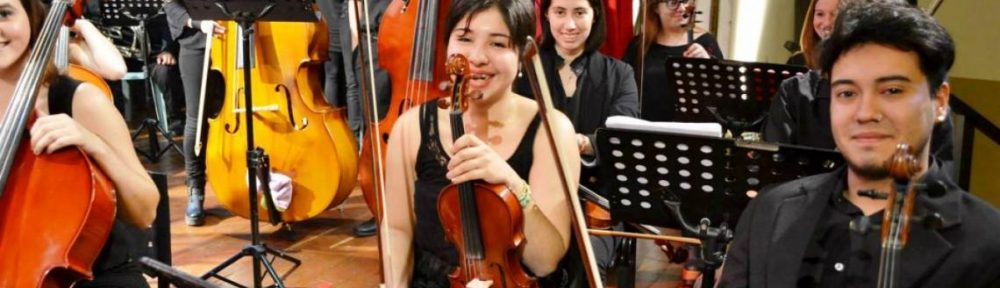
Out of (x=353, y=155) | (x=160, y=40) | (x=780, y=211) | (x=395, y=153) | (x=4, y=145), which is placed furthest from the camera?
(x=160, y=40)

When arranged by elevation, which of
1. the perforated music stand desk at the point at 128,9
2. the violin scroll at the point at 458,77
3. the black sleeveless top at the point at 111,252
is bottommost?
the black sleeveless top at the point at 111,252

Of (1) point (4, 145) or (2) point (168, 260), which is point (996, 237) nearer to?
(1) point (4, 145)

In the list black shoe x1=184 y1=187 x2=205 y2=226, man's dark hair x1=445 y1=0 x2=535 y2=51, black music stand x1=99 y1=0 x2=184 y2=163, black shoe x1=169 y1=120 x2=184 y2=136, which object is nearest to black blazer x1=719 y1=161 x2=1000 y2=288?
man's dark hair x1=445 y1=0 x2=535 y2=51

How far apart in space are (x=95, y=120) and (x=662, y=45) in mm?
2373

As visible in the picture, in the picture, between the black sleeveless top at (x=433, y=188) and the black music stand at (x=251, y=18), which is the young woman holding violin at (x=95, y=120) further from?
the black music stand at (x=251, y=18)

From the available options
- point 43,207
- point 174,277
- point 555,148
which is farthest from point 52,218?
point 555,148

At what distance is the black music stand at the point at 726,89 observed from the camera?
113 inches

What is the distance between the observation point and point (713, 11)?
5270 mm

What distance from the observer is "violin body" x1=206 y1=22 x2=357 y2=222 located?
3459 millimetres

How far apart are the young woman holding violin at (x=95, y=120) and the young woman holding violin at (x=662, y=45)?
81.1 inches

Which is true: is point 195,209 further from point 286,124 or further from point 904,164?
point 904,164

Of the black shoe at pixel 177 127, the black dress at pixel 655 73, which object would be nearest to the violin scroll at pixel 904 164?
the black dress at pixel 655 73

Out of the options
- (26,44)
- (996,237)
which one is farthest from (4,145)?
(996,237)

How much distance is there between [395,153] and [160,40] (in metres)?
4.74
